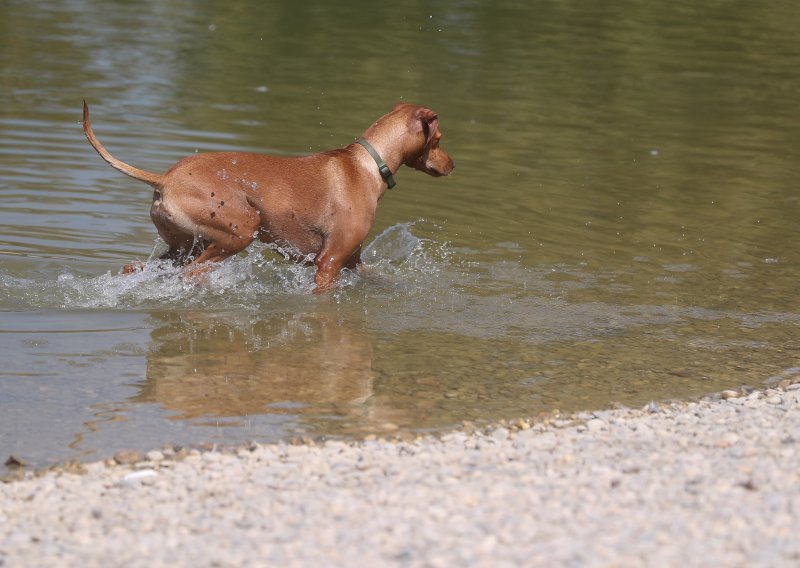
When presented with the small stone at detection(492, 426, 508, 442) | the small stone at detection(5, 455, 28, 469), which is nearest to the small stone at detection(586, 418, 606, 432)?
the small stone at detection(492, 426, 508, 442)

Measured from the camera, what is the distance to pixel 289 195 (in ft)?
23.1

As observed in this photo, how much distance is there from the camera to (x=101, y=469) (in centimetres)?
466

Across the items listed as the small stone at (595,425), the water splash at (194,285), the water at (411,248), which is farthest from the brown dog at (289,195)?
the small stone at (595,425)

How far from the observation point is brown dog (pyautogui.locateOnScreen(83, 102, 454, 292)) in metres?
6.68

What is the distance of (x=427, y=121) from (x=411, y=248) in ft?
4.05

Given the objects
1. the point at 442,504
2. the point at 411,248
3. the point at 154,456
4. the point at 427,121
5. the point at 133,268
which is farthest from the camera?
the point at 411,248

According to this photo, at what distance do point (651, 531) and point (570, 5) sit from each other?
19727mm

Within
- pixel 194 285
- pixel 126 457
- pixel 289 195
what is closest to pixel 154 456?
pixel 126 457

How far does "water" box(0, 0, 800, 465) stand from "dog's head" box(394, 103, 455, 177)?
2.39 ft

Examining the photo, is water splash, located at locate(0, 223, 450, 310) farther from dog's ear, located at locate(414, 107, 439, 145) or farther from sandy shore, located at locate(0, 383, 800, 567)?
sandy shore, located at locate(0, 383, 800, 567)

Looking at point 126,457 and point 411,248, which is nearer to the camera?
point 126,457

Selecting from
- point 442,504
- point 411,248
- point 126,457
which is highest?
point 442,504

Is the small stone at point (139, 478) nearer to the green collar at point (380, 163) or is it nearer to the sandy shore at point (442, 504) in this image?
the sandy shore at point (442, 504)

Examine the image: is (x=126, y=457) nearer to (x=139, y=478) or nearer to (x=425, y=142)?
(x=139, y=478)
